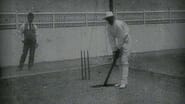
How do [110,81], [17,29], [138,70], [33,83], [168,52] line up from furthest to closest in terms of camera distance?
[138,70]
[110,81]
[168,52]
[33,83]
[17,29]

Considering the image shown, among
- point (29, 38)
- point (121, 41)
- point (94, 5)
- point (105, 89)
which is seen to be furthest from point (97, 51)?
point (29, 38)

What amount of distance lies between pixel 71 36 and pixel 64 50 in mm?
142

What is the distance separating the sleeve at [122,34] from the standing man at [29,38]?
2.31ft

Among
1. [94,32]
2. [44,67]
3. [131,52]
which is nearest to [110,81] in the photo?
[131,52]

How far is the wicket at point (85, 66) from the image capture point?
180 centimetres

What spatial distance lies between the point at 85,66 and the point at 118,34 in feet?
1.29

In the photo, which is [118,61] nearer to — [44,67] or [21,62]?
[44,67]

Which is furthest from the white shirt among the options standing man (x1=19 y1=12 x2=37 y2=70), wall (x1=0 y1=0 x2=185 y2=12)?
standing man (x1=19 y1=12 x2=37 y2=70)

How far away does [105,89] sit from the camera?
1885 mm

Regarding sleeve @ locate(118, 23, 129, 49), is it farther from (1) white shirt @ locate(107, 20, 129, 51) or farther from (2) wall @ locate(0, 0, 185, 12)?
(2) wall @ locate(0, 0, 185, 12)

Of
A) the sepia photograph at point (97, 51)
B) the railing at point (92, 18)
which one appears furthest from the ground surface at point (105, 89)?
the railing at point (92, 18)

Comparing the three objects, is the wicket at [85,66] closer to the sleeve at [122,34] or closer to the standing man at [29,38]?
the sleeve at [122,34]

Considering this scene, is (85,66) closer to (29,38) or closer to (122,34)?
(122,34)

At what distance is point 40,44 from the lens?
1.69 meters
